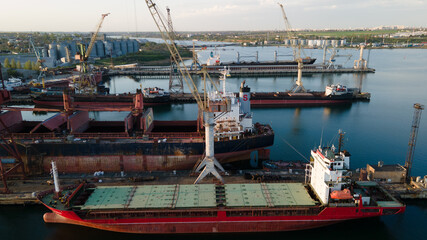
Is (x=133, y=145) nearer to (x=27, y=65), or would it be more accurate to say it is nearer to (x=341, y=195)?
(x=341, y=195)

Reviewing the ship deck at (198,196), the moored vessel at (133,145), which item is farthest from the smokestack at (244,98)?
the ship deck at (198,196)

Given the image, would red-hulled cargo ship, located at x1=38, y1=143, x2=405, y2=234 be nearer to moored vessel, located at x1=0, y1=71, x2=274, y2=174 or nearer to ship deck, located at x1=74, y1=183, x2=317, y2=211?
ship deck, located at x1=74, y1=183, x2=317, y2=211

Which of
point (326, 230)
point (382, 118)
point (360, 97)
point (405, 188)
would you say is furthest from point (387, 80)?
point (326, 230)

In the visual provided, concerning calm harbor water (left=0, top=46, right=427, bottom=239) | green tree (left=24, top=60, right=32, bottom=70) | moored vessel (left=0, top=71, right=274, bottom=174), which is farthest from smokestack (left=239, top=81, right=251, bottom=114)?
green tree (left=24, top=60, right=32, bottom=70)

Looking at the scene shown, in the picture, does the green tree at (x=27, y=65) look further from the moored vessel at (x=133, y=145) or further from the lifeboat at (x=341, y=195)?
the lifeboat at (x=341, y=195)

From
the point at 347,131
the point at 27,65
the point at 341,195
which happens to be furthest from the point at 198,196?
the point at 27,65

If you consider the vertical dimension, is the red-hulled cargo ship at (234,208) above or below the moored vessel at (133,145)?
below
